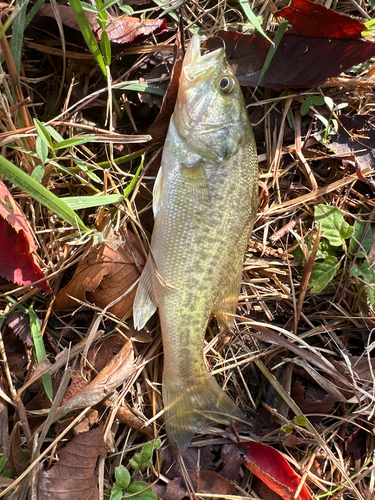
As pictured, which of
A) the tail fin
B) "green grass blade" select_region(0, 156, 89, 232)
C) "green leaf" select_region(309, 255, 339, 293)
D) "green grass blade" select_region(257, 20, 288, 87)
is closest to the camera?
A: "green grass blade" select_region(0, 156, 89, 232)

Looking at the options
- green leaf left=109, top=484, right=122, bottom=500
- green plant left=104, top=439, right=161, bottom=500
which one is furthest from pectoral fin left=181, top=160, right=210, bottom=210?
green leaf left=109, top=484, right=122, bottom=500

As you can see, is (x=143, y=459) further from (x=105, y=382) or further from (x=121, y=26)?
(x=121, y=26)

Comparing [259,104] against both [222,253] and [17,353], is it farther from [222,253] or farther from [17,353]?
[17,353]

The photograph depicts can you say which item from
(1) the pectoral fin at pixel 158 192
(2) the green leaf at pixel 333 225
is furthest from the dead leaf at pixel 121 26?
(2) the green leaf at pixel 333 225

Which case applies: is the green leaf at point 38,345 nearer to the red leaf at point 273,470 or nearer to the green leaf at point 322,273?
the red leaf at point 273,470

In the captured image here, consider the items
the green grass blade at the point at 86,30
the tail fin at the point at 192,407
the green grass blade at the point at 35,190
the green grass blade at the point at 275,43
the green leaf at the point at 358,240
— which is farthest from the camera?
the green leaf at the point at 358,240

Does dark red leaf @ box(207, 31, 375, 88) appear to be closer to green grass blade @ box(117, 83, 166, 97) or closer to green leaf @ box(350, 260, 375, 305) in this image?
green grass blade @ box(117, 83, 166, 97)
